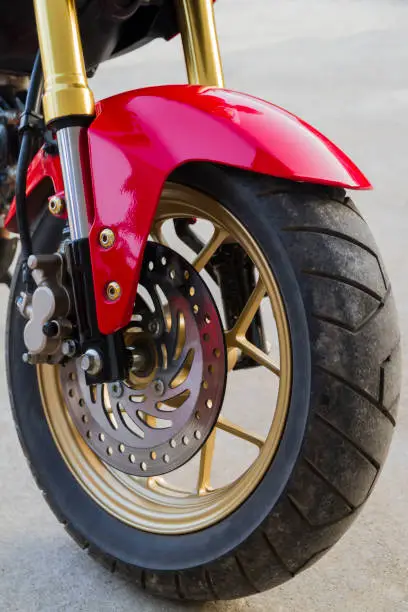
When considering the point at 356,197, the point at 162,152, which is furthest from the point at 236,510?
the point at 356,197

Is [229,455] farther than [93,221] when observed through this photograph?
Yes

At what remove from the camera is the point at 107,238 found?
0.96 metres

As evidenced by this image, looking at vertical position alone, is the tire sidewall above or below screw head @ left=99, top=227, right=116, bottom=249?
below

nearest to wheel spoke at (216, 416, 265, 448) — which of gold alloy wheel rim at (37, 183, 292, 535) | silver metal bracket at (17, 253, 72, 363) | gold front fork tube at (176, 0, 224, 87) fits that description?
gold alloy wheel rim at (37, 183, 292, 535)

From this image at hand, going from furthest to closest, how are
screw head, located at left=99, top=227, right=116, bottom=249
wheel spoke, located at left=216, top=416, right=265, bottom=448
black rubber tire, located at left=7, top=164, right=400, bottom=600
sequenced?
wheel spoke, located at left=216, top=416, right=265, bottom=448 < screw head, located at left=99, top=227, right=116, bottom=249 < black rubber tire, located at left=7, top=164, right=400, bottom=600

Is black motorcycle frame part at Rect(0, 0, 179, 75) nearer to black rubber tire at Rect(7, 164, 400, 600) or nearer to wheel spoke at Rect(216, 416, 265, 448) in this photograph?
black rubber tire at Rect(7, 164, 400, 600)

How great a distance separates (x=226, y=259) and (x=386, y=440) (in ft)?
1.29

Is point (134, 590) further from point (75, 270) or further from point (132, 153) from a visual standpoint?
point (132, 153)

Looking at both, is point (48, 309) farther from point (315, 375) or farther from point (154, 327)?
point (315, 375)

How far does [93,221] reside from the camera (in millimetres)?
971

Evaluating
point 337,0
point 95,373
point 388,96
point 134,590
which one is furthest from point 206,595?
point 337,0

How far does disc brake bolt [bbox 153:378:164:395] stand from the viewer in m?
1.01

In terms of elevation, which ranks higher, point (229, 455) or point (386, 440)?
point (386, 440)

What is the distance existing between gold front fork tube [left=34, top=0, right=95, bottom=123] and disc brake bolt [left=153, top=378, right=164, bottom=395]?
0.34 metres
